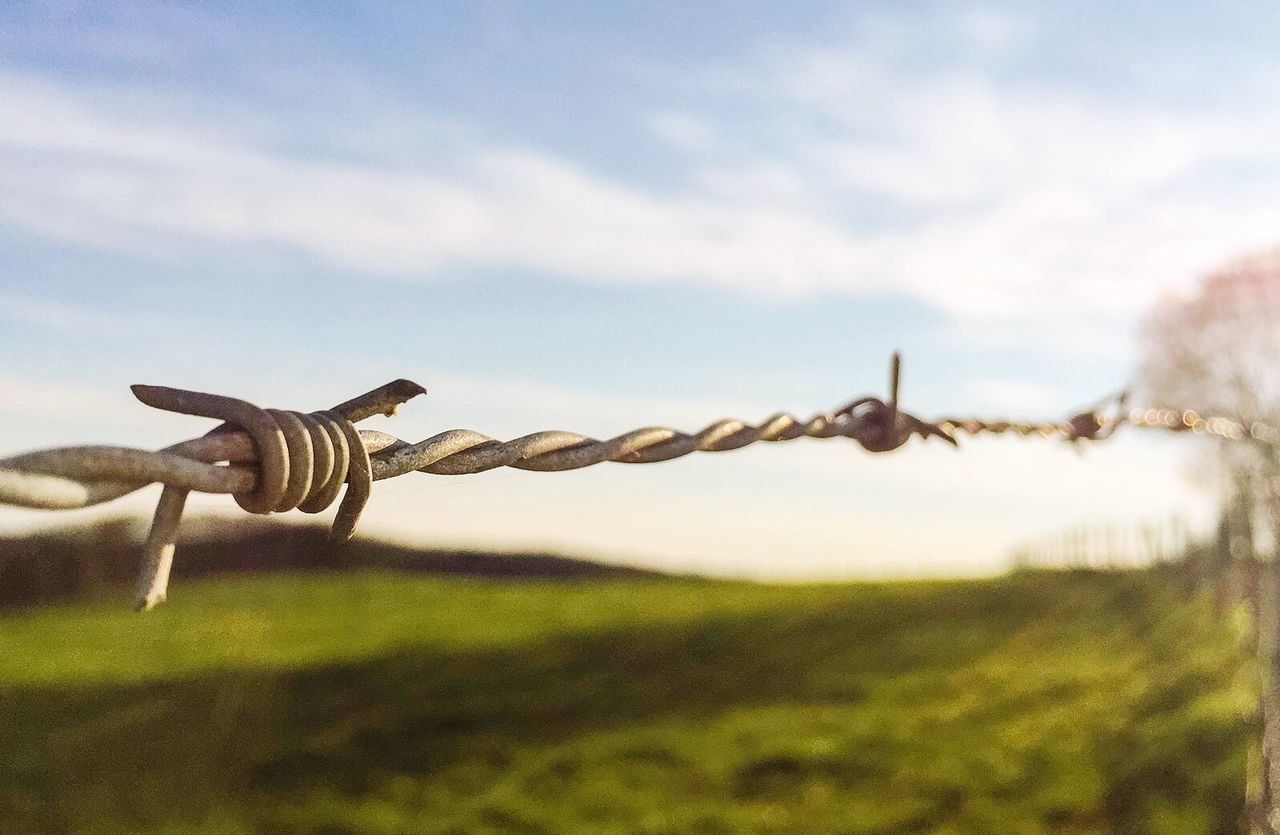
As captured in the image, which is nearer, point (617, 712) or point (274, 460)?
point (274, 460)

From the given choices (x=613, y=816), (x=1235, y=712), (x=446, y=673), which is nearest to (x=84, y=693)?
(x=446, y=673)

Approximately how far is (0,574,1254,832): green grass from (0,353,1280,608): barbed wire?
596 centimetres

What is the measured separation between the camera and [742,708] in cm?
947

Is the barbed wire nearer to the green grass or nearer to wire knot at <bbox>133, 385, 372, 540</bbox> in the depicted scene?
wire knot at <bbox>133, 385, 372, 540</bbox>

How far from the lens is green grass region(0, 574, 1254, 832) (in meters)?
7.25

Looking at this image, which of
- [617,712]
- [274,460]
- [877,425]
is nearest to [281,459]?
[274,460]

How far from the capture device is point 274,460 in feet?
3.48

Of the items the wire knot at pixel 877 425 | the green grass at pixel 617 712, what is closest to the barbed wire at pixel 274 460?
the wire knot at pixel 877 425

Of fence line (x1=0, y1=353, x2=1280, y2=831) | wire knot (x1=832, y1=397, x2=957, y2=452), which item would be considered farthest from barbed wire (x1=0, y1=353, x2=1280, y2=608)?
wire knot (x1=832, y1=397, x2=957, y2=452)

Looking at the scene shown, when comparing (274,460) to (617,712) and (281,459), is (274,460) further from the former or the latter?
(617,712)

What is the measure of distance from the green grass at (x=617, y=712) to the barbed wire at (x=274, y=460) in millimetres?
5960

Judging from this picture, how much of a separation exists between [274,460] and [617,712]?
8.77 meters

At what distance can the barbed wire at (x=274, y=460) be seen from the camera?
36.7 inches

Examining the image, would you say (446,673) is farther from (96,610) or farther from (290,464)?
(290,464)
